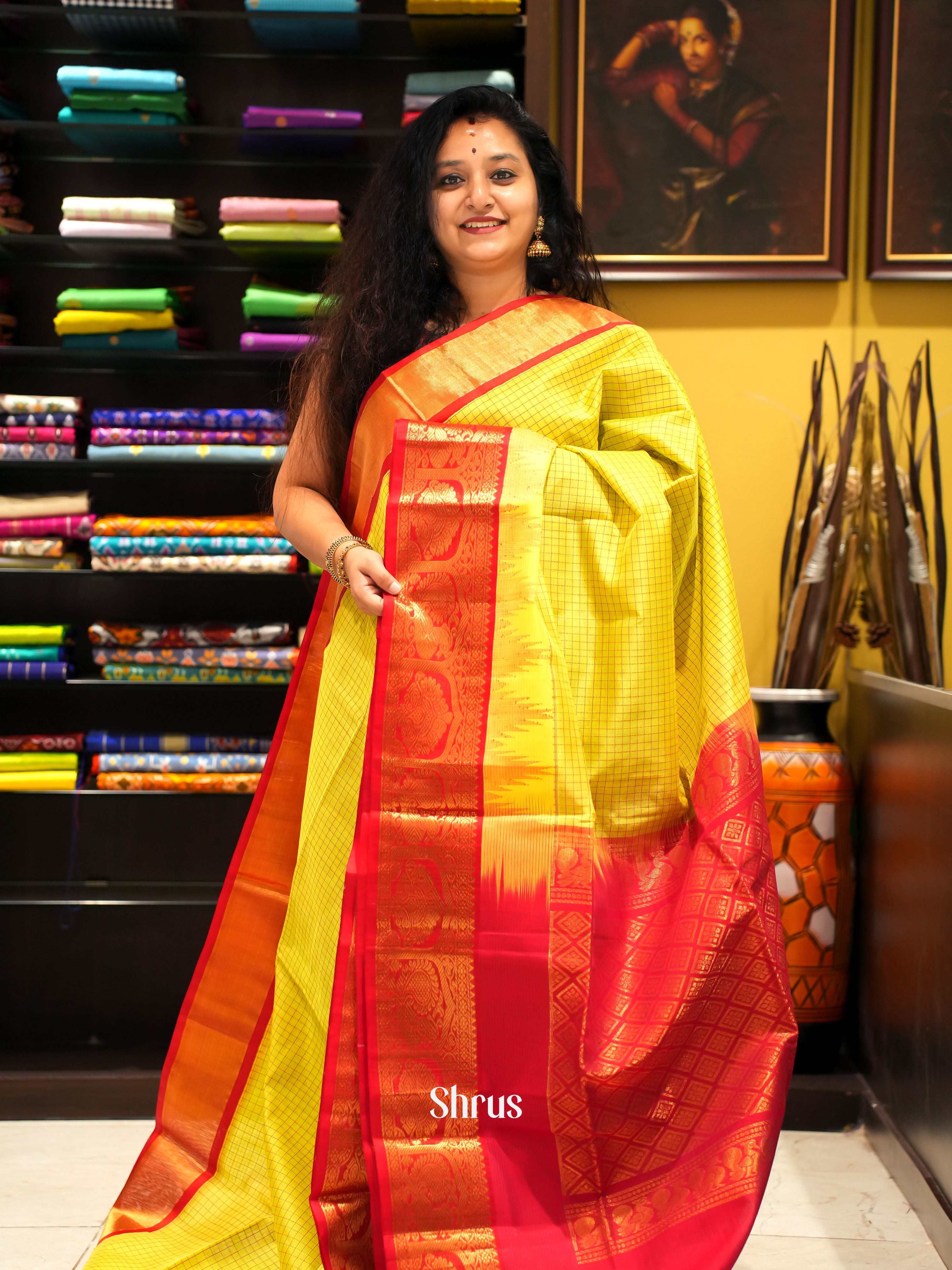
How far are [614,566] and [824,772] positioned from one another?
3.33ft

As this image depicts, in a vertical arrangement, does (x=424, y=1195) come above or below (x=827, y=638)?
below

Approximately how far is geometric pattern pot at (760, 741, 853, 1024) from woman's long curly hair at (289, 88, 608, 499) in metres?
1.06

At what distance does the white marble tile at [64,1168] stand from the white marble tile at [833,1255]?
3.48 ft

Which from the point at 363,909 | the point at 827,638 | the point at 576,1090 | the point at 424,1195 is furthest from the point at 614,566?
the point at 827,638

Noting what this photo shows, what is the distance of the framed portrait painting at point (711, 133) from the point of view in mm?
2467

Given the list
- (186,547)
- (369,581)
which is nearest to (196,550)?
(186,547)

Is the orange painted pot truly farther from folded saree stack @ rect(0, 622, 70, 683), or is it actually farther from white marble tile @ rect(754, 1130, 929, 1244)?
folded saree stack @ rect(0, 622, 70, 683)

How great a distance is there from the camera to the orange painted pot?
2217 millimetres

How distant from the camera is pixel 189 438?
2.39 meters

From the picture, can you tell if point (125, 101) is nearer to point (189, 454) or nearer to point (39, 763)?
point (189, 454)

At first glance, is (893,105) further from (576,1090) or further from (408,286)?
(576,1090)

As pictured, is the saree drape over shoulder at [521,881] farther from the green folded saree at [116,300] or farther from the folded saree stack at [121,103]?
the folded saree stack at [121,103]

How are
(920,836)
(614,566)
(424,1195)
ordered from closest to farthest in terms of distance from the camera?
(424,1195) < (614,566) < (920,836)

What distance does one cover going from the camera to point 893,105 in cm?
246
